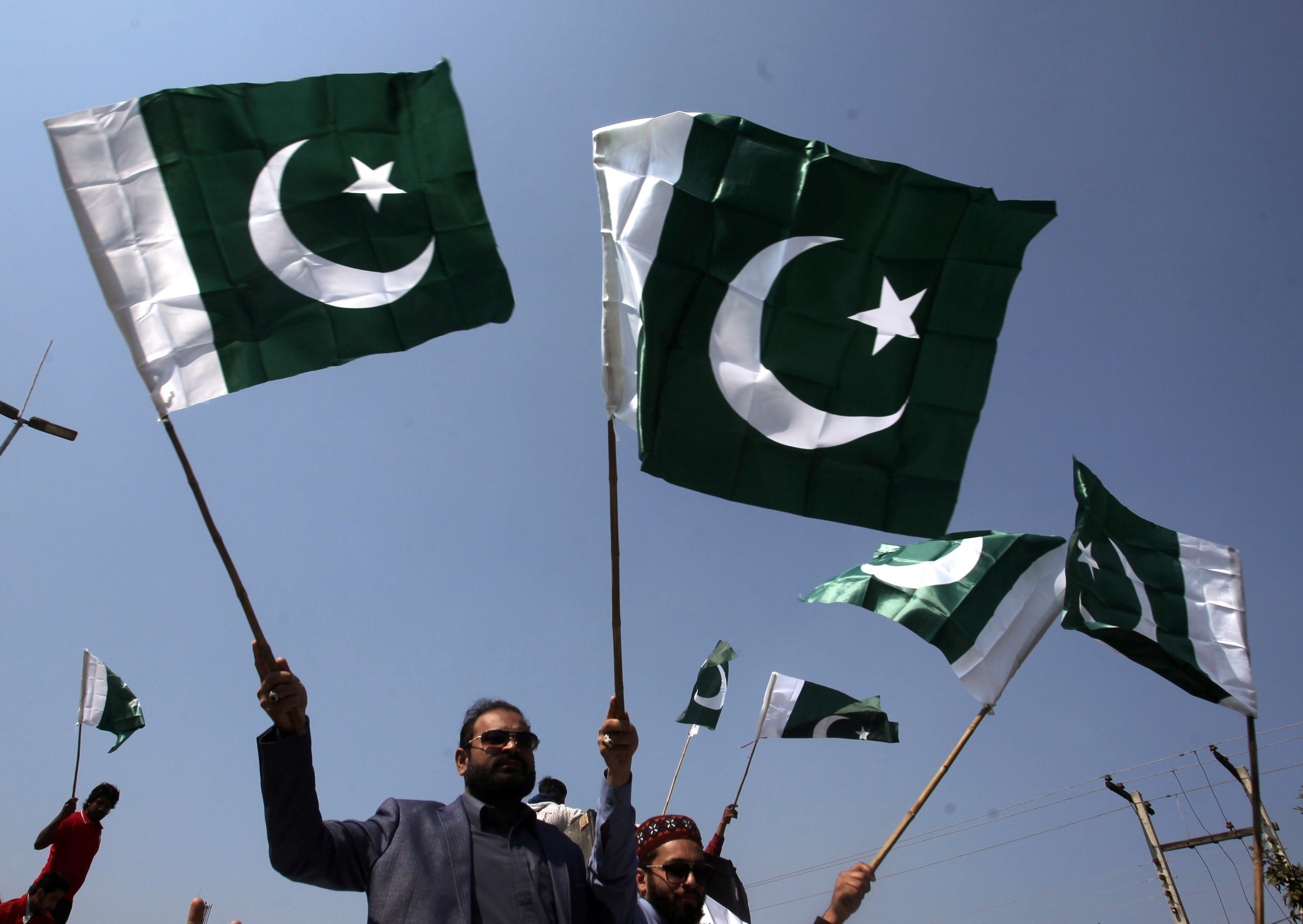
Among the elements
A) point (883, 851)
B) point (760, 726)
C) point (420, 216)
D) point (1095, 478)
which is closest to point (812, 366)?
point (420, 216)

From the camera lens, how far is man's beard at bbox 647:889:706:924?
410 cm

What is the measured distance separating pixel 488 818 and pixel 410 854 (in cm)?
35

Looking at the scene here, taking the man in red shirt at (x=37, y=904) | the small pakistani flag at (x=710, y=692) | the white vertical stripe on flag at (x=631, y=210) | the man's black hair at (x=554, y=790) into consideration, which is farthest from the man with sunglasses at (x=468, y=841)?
the small pakistani flag at (x=710, y=692)

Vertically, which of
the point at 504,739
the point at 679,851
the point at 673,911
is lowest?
the point at 673,911

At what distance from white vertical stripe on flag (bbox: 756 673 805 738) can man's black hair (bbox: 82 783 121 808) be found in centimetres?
692

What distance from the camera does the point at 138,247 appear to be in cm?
452

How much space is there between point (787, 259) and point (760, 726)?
6.86 meters

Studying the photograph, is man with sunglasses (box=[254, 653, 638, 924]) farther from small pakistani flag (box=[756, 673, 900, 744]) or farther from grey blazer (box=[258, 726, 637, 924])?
small pakistani flag (box=[756, 673, 900, 744])

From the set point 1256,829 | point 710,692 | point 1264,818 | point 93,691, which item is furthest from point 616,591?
point 1264,818

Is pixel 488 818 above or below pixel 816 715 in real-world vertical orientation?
below

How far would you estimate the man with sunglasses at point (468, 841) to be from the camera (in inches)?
116

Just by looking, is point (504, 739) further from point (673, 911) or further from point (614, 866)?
point (673, 911)

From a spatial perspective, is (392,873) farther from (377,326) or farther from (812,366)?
(812,366)

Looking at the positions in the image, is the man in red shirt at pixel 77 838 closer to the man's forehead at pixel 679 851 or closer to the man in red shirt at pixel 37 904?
the man in red shirt at pixel 37 904
